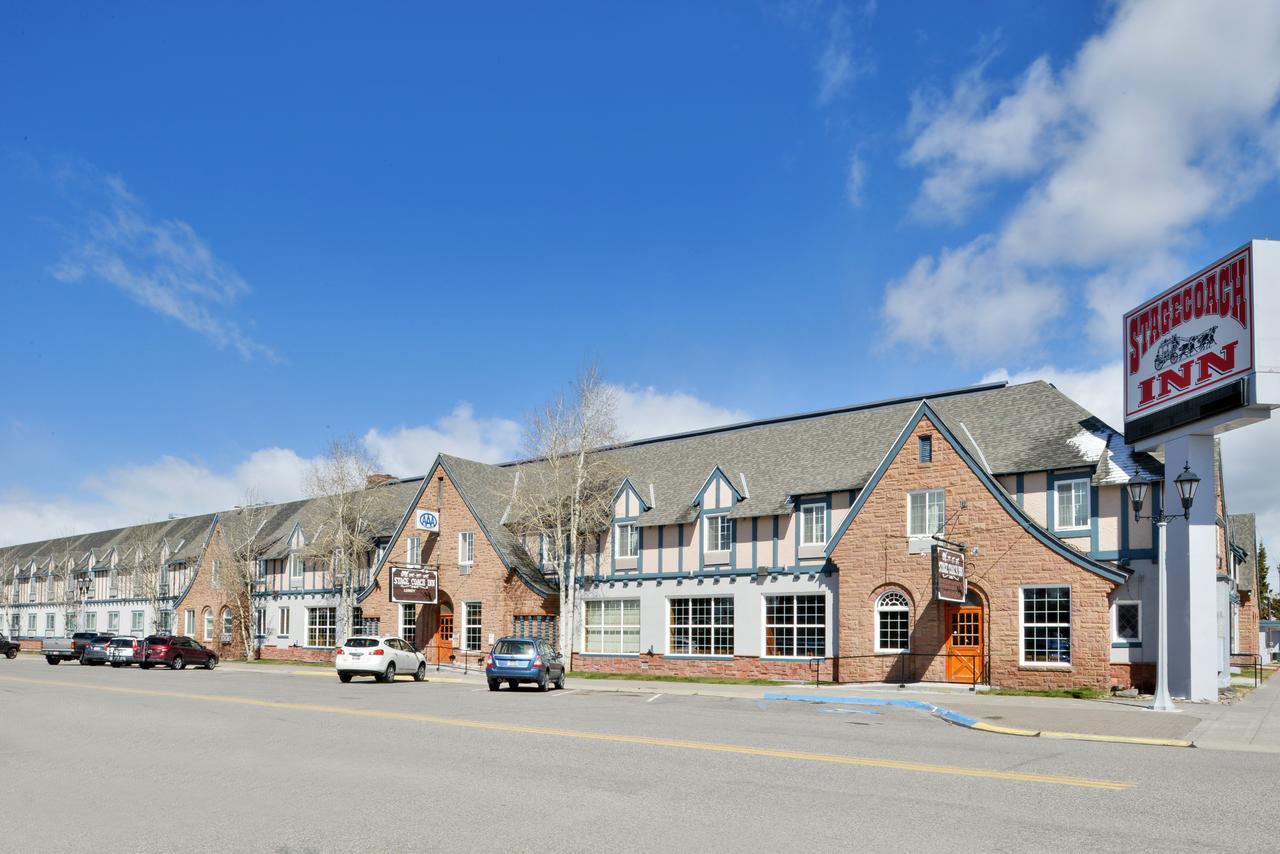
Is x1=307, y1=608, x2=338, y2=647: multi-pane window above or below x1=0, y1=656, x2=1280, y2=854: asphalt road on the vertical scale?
below

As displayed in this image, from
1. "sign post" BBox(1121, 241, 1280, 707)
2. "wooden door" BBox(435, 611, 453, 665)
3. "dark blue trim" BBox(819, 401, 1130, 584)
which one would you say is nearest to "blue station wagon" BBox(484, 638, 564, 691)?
"dark blue trim" BBox(819, 401, 1130, 584)

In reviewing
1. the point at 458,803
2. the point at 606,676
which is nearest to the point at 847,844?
the point at 458,803

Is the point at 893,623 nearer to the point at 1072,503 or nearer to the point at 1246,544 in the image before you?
the point at 1072,503

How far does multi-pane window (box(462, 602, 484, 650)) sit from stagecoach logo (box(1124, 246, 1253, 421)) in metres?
29.1

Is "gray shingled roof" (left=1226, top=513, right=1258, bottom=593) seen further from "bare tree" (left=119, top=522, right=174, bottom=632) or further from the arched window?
"bare tree" (left=119, top=522, right=174, bottom=632)

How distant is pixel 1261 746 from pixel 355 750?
15.1m

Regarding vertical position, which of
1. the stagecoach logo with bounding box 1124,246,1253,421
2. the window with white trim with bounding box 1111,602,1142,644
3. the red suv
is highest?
the stagecoach logo with bounding box 1124,246,1253,421

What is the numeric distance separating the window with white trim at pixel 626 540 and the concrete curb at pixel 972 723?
1412 cm

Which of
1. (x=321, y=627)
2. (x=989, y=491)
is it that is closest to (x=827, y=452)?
(x=989, y=491)

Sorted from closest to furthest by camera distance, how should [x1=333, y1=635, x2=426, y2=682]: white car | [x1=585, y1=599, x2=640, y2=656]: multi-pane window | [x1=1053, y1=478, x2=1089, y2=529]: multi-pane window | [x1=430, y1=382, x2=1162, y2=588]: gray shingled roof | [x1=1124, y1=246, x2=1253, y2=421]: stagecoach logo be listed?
[x1=1124, y1=246, x2=1253, y2=421]: stagecoach logo < [x1=1053, y1=478, x2=1089, y2=529]: multi-pane window < [x1=430, y1=382, x2=1162, y2=588]: gray shingled roof < [x1=333, y1=635, x2=426, y2=682]: white car < [x1=585, y1=599, x2=640, y2=656]: multi-pane window

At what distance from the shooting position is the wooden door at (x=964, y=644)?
31.8 meters

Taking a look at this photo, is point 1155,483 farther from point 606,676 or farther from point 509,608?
point 509,608

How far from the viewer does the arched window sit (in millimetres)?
33500

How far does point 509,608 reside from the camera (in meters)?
45.9
